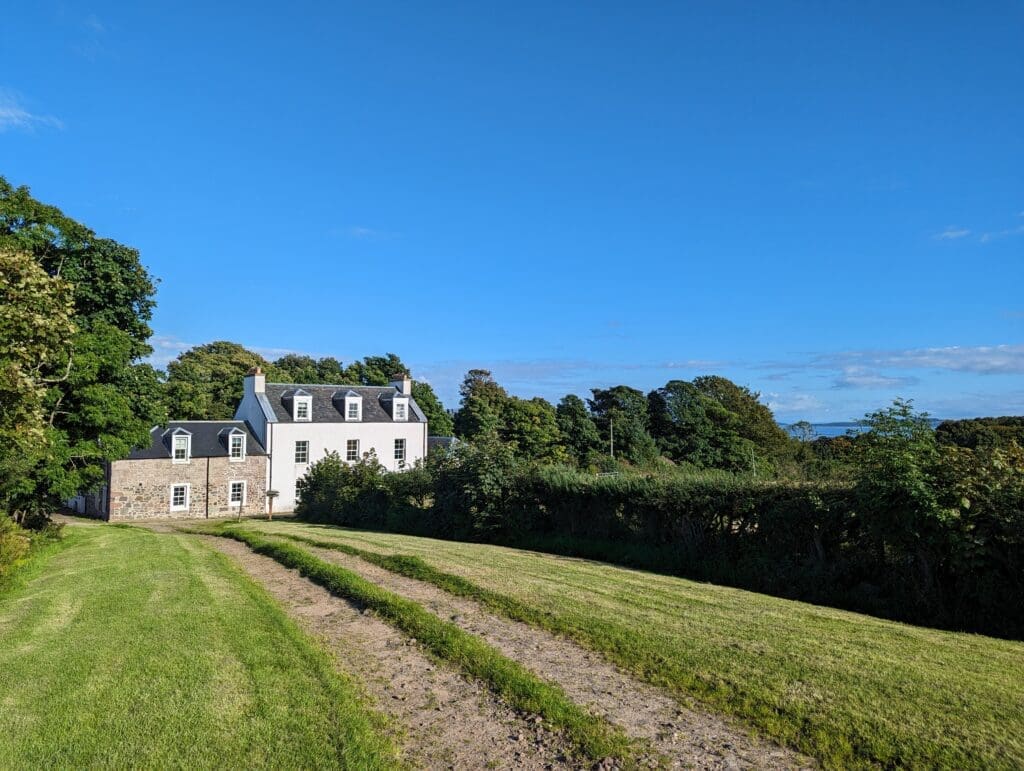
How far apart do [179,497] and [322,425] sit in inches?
349

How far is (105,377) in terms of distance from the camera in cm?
2095

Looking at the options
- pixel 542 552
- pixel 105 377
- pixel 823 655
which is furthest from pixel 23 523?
pixel 823 655

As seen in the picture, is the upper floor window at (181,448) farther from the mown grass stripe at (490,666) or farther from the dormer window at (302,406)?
the mown grass stripe at (490,666)

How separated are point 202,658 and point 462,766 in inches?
136

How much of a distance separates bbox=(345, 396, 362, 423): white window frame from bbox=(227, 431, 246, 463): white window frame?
634cm

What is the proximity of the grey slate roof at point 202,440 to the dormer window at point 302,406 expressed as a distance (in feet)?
9.01

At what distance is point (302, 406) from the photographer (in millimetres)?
39406

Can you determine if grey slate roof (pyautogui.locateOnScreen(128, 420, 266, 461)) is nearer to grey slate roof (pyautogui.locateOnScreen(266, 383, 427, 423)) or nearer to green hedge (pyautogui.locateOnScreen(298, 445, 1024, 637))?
grey slate roof (pyautogui.locateOnScreen(266, 383, 427, 423))

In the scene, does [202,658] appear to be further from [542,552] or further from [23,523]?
[23,523]

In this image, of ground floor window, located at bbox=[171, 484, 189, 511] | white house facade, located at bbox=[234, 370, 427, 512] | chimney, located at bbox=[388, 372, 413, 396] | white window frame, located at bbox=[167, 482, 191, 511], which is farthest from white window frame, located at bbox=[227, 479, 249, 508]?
chimney, located at bbox=[388, 372, 413, 396]

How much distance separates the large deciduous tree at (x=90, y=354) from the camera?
18.6 metres

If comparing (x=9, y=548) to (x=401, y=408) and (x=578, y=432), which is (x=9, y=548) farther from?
(x=578, y=432)

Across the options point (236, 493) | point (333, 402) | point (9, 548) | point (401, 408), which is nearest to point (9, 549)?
point (9, 548)

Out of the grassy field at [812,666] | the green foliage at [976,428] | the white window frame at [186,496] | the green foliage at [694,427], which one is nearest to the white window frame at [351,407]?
the white window frame at [186,496]
